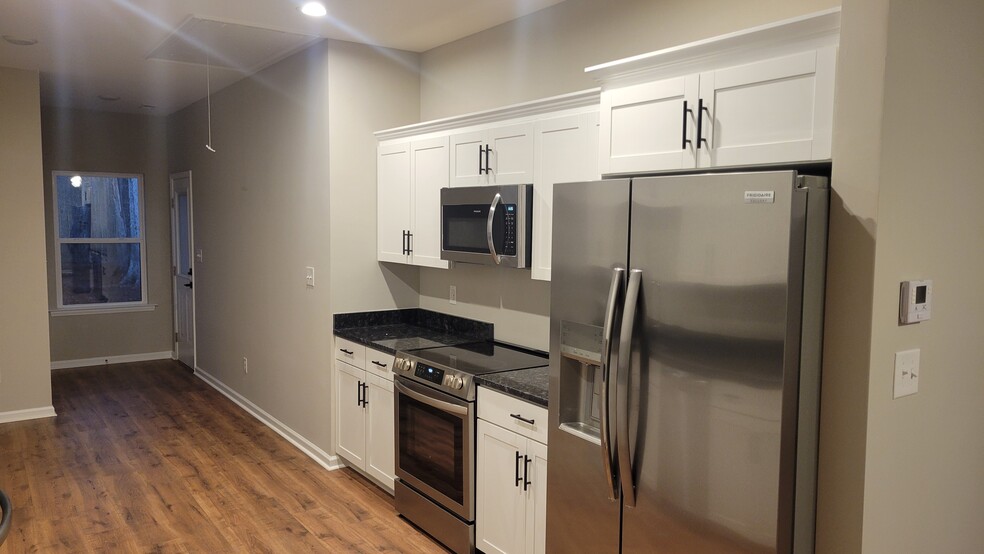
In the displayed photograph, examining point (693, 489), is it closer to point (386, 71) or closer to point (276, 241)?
point (386, 71)

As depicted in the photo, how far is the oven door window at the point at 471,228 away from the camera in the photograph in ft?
11.1

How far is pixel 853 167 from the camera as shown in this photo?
187 centimetres

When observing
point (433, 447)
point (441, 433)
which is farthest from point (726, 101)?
point (433, 447)

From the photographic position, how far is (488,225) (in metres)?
3.37

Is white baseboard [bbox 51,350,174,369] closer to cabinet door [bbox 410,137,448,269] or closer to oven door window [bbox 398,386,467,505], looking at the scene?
cabinet door [bbox 410,137,448,269]

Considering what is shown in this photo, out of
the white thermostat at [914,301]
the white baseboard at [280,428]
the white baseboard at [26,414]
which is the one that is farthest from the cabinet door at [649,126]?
the white baseboard at [26,414]

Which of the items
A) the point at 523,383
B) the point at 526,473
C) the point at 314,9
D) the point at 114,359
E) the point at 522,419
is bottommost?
the point at 114,359

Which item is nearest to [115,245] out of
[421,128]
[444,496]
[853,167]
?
[421,128]

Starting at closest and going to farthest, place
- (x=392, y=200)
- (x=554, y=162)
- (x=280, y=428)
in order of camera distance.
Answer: (x=554, y=162) < (x=392, y=200) < (x=280, y=428)

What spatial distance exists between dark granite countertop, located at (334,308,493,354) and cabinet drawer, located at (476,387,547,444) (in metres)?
0.81

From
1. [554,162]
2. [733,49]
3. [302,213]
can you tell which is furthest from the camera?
[302,213]

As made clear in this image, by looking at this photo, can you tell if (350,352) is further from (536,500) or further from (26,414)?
(26,414)

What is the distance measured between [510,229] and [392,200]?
1.26 m

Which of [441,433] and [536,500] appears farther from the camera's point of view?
[441,433]
